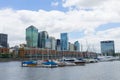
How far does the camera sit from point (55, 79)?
65.1 m

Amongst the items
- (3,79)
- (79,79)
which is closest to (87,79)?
(79,79)

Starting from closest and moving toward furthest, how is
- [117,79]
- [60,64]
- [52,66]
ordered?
1. [117,79]
2. [52,66]
3. [60,64]

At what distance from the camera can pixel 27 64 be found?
136m

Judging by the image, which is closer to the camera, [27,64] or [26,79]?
[26,79]

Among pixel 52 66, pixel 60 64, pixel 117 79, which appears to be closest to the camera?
pixel 117 79

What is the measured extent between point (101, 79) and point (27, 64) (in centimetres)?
7590

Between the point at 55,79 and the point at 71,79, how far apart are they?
3.59m

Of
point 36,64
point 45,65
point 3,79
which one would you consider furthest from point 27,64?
point 3,79

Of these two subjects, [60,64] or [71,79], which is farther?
[60,64]

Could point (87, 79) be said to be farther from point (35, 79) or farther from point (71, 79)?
point (35, 79)

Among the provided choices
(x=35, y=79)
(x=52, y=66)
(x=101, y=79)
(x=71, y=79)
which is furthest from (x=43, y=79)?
(x=52, y=66)

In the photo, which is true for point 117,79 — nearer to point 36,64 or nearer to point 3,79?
point 3,79

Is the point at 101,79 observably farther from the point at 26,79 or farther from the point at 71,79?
the point at 26,79

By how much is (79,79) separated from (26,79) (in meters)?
11.6
